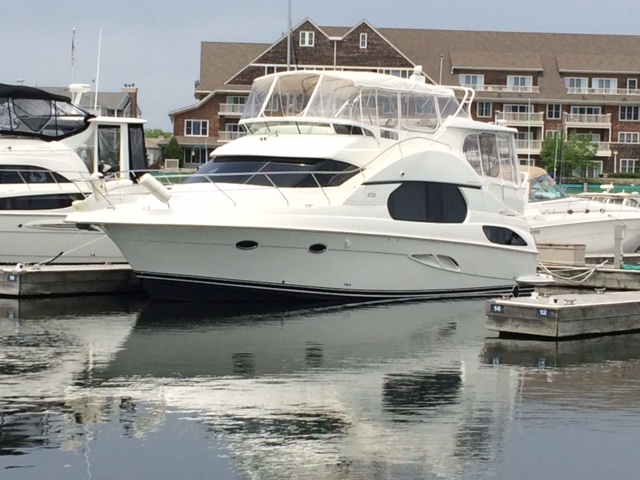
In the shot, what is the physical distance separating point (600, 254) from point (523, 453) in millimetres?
20550

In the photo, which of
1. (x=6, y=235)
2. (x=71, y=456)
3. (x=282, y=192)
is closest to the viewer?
(x=71, y=456)

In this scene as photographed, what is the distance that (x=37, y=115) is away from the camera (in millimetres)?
25438

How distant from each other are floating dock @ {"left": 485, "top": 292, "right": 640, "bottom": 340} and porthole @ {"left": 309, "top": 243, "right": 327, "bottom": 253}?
369cm

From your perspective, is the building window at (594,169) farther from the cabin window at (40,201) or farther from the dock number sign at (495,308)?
the dock number sign at (495,308)

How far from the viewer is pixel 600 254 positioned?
3069 centimetres

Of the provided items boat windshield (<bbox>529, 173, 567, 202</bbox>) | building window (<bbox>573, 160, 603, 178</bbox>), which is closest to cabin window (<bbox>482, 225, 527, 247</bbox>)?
boat windshield (<bbox>529, 173, 567, 202</bbox>)

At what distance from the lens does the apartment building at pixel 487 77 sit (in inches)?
2862

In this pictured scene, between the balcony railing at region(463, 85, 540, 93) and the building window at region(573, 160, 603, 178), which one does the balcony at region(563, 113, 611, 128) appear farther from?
the balcony railing at region(463, 85, 540, 93)

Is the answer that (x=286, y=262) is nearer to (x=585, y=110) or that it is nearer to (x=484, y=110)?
(x=484, y=110)

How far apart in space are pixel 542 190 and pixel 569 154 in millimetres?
37325

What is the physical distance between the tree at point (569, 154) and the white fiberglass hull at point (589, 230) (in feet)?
125

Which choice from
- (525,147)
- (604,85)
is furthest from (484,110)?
(604,85)

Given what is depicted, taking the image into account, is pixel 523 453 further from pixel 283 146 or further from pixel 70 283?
pixel 70 283

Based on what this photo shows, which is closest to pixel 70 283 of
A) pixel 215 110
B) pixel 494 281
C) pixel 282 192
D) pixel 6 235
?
pixel 6 235
